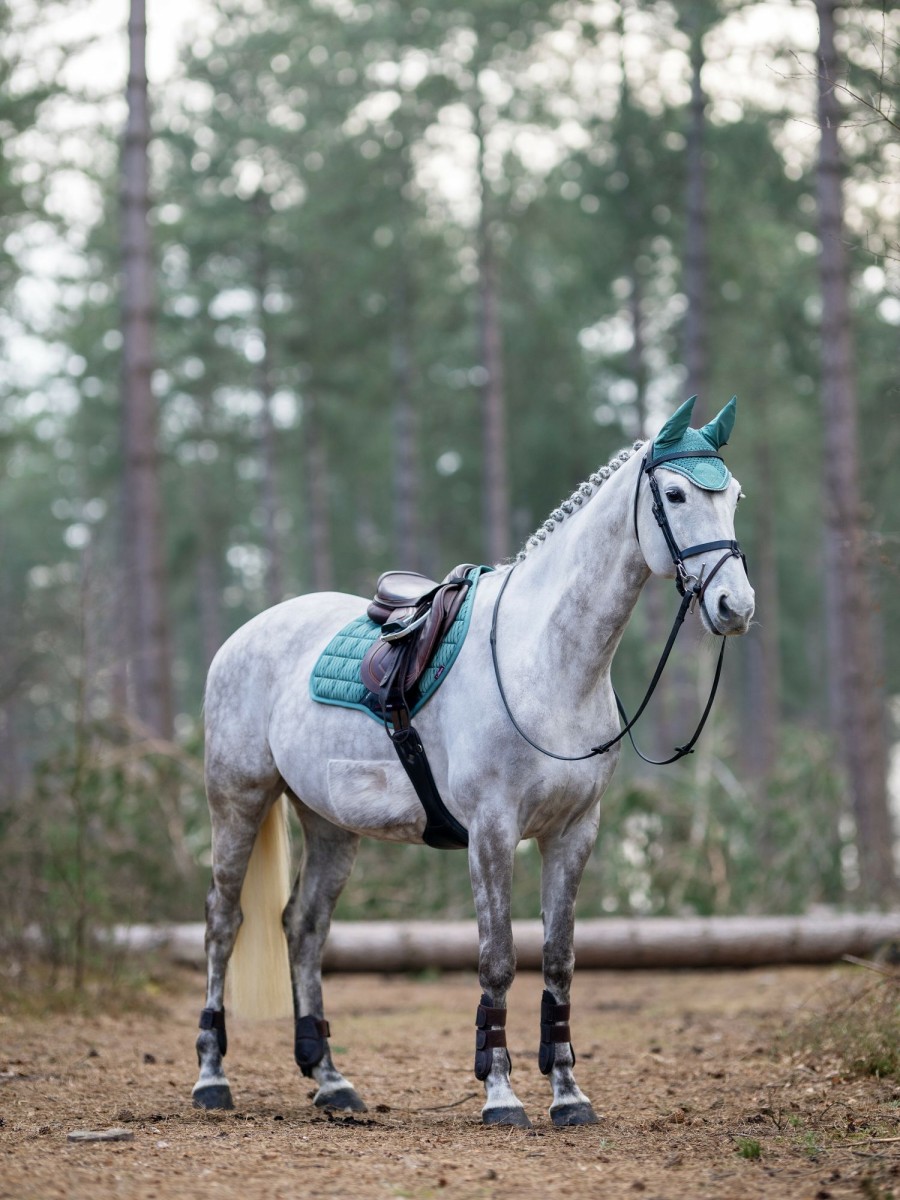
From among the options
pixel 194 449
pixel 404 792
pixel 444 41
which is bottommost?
pixel 404 792

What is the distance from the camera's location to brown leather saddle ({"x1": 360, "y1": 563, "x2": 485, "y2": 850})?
522 cm

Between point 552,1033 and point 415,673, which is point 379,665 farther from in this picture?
point 552,1033

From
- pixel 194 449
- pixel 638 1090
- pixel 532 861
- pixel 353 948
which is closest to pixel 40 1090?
pixel 638 1090

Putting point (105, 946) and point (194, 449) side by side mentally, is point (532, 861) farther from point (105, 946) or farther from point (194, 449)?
point (194, 449)

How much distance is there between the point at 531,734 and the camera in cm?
493

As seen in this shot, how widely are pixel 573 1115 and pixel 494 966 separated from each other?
2.13 ft

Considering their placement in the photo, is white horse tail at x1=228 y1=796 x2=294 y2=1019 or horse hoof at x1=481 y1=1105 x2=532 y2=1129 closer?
horse hoof at x1=481 y1=1105 x2=532 y2=1129

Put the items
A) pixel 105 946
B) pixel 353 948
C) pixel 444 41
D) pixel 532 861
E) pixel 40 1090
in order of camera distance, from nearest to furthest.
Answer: pixel 40 1090, pixel 105 946, pixel 353 948, pixel 532 861, pixel 444 41

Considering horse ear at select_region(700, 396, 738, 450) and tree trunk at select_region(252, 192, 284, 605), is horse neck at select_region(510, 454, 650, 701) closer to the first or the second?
horse ear at select_region(700, 396, 738, 450)

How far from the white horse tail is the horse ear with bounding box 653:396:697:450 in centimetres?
251

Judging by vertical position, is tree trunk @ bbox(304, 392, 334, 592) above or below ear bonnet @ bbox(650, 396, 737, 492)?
above

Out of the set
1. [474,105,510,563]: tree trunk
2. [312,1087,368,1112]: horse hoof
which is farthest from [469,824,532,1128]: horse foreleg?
[474,105,510,563]: tree trunk

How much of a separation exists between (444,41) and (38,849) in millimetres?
14856

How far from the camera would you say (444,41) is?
1959cm
